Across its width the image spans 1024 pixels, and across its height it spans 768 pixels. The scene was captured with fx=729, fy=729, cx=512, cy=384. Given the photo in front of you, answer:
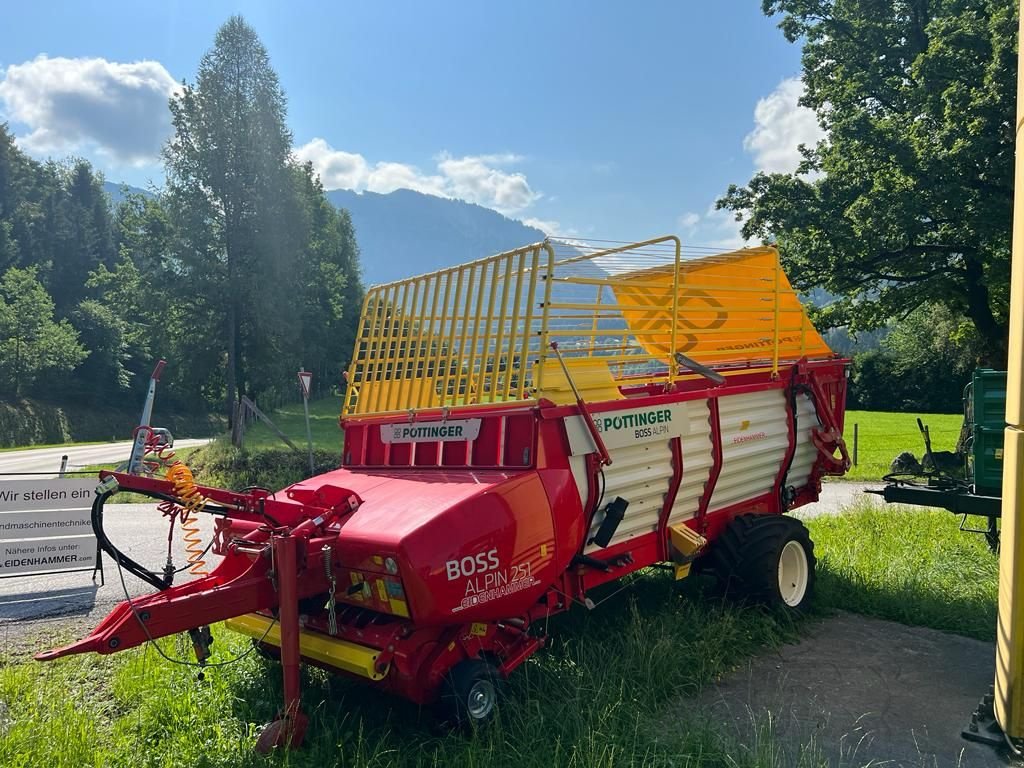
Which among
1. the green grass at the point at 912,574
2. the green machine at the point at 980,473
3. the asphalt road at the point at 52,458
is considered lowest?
the asphalt road at the point at 52,458

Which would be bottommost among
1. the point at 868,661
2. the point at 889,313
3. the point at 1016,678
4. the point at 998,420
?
the point at 868,661

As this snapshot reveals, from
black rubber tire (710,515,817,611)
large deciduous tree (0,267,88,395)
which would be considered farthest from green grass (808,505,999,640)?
large deciduous tree (0,267,88,395)

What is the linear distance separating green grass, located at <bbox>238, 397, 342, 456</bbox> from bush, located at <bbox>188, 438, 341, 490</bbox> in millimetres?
594

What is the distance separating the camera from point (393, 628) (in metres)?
3.81

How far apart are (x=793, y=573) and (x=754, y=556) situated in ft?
2.27

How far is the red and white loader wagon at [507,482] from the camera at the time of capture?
3670 mm

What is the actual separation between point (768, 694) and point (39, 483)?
7.45 metres

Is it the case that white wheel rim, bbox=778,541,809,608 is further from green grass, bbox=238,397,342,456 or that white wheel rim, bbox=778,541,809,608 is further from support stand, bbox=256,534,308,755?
green grass, bbox=238,397,342,456

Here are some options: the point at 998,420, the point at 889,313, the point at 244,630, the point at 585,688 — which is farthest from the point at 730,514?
the point at 889,313

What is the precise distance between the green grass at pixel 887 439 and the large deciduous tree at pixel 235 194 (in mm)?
19328

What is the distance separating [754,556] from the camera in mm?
5352

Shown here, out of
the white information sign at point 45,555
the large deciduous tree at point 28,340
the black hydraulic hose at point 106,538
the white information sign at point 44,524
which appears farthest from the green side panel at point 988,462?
the large deciduous tree at point 28,340

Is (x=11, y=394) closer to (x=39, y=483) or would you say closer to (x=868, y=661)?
(x=39, y=483)

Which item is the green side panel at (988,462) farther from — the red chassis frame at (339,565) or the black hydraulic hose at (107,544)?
the black hydraulic hose at (107,544)
